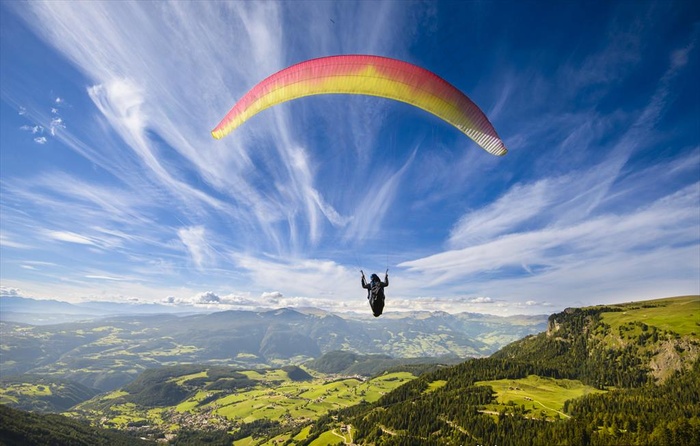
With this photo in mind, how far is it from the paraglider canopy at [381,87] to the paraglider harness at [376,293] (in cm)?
1047

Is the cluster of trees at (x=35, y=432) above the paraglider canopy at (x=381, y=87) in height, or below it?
below

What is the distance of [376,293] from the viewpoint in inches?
859

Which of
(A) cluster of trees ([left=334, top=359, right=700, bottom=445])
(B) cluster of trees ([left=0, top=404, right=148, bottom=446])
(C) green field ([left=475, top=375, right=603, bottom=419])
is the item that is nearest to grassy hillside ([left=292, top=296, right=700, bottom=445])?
(A) cluster of trees ([left=334, top=359, right=700, bottom=445])

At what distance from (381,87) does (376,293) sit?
41.4 feet

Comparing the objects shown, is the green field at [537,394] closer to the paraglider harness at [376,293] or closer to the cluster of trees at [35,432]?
the paraglider harness at [376,293]

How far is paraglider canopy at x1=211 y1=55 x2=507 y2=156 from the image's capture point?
19.3 m

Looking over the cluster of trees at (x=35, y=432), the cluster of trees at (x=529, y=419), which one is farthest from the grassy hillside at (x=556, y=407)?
the cluster of trees at (x=35, y=432)

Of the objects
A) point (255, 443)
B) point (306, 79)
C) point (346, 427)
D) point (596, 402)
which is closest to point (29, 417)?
point (255, 443)

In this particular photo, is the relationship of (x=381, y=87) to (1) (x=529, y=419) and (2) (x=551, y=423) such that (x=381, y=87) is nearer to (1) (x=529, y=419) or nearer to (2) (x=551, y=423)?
(2) (x=551, y=423)

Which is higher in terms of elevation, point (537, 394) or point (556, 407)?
point (556, 407)

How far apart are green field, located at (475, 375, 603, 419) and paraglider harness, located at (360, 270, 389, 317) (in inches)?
5456

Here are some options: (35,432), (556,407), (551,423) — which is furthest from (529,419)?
(35,432)

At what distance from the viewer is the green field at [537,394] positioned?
433ft

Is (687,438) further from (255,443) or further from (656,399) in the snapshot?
(255,443)
